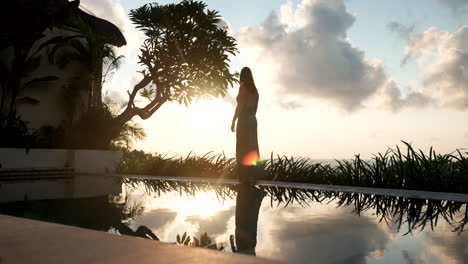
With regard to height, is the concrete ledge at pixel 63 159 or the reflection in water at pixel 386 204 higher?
the concrete ledge at pixel 63 159

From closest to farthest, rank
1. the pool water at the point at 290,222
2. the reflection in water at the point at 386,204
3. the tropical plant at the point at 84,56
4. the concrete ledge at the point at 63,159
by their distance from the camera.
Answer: the pool water at the point at 290,222, the reflection in water at the point at 386,204, the concrete ledge at the point at 63,159, the tropical plant at the point at 84,56

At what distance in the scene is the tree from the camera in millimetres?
15953

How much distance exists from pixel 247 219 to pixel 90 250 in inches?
82.3

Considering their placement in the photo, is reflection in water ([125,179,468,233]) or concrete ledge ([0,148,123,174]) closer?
reflection in water ([125,179,468,233])

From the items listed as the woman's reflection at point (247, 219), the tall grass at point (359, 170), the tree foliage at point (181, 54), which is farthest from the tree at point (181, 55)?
the woman's reflection at point (247, 219)

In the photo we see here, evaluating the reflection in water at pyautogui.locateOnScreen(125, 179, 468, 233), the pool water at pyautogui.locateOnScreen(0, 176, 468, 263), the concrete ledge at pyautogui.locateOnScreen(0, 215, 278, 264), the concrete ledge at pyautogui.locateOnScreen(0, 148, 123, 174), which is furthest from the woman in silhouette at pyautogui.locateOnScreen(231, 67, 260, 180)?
the concrete ledge at pyautogui.locateOnScreen(0, 148, 123, 174)

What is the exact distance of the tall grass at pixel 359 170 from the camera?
23.4 feet

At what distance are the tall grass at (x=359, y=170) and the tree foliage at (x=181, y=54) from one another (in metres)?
5.02

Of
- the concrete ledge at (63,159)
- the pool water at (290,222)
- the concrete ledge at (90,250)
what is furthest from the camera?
the concrete ledge at (63,159)

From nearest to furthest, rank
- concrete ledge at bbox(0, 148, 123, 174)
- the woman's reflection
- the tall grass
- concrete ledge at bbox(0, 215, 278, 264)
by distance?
concrete ledge at bbox(0, 215, 278, 264)
the woman's reflection
the tall grass
concrete ledge at bbox(0, 148, 123, 174)

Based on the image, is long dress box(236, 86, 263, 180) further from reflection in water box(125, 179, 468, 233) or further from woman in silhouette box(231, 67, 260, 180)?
reflection in water box(125, 179, 468, 233)

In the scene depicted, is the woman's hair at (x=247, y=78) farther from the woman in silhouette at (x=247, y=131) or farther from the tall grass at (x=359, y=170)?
the tall grass at (x=359, y=170)

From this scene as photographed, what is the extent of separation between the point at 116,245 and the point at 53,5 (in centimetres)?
1374

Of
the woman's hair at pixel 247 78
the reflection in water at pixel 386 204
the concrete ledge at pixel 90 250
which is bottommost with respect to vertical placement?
the concrete ledge at pixel 90 250
